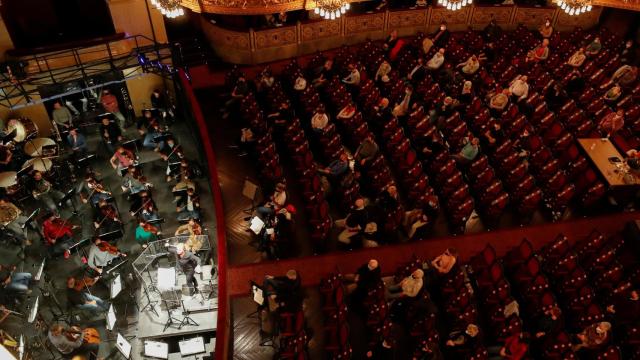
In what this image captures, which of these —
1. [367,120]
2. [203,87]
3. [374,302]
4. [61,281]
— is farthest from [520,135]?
[61,281]

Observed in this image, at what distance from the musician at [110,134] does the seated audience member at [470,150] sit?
6.73 metres

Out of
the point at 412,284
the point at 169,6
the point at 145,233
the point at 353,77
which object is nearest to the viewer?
the point at 412,284

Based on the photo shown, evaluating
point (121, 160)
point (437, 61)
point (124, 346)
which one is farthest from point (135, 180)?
point (437, 61)

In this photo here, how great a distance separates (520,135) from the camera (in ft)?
32.4

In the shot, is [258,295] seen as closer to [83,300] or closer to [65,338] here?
[65,338]

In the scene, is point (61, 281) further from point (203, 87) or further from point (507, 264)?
point (507, 264)

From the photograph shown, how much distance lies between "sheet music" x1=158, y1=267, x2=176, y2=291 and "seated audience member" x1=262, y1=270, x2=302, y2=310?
1.41m

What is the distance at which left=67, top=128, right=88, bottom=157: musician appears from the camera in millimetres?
10469

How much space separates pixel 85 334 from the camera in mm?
8023

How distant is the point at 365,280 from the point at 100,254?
13.9ft

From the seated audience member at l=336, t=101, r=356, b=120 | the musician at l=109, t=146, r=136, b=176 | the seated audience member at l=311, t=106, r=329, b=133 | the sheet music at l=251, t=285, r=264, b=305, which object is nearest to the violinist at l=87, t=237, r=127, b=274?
the musician at l=109, t=146, r=136, b=176

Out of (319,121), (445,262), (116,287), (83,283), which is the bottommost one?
(445,262)

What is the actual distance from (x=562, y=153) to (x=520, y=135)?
0.85 m

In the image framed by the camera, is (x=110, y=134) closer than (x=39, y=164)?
No
